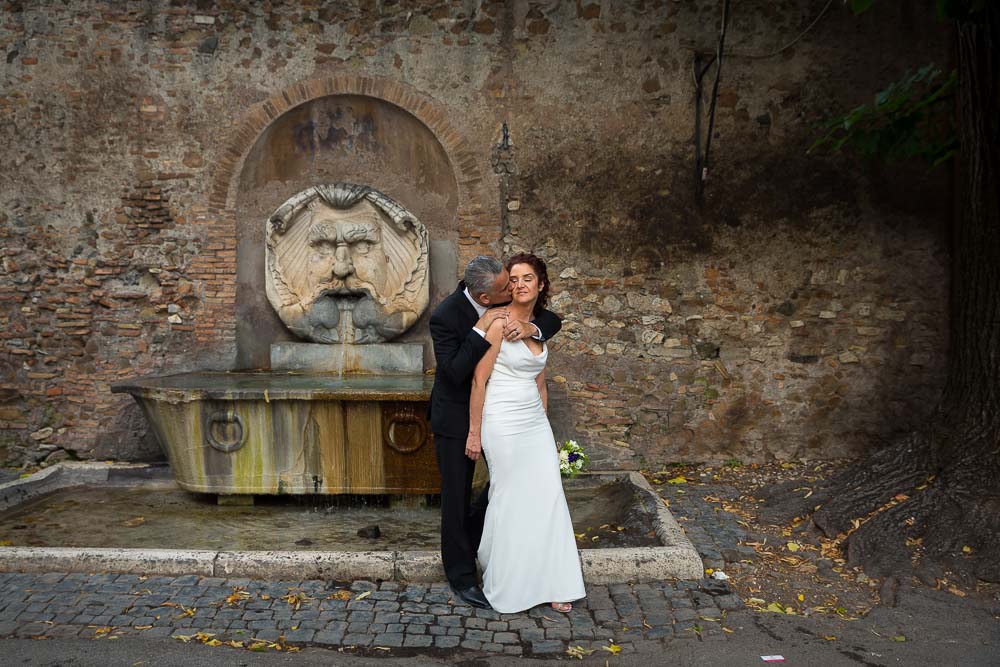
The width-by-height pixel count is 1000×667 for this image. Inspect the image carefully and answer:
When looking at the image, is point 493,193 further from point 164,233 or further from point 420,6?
point 164,233

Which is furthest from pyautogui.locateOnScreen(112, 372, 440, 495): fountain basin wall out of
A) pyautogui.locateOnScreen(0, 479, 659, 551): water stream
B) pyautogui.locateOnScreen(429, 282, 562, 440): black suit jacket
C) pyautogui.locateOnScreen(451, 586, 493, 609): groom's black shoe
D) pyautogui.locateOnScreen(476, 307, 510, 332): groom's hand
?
pyautogui.locateOnScreen(476, 307, 510, 332): groom's hand

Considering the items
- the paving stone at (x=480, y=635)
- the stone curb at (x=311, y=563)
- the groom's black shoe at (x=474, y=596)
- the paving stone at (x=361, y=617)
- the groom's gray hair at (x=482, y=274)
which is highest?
the groom's gray hair at (x=482, y=274)

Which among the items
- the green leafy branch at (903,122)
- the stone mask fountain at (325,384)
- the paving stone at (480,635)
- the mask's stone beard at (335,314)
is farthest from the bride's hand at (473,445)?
the green leafy branch at (903,122)

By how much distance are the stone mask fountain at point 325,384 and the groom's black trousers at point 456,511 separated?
56.6 inches

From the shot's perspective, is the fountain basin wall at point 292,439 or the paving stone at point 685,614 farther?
the fountain basin wall at point 292,439

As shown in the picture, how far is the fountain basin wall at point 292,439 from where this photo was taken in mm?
5500

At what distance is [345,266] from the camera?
6859 mm

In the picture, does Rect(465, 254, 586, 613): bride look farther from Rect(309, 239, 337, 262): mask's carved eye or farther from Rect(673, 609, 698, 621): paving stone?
Rect(309, 239, 337, 262): mask's carved eye

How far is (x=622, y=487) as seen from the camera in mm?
6188

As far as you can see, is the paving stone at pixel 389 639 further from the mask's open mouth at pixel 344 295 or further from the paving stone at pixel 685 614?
the mask's open mouth at pixel 344 295

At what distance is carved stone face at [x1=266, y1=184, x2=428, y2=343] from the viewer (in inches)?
272

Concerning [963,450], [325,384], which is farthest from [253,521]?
[963,450]

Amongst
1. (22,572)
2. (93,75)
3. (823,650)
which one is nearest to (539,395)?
(823,650)

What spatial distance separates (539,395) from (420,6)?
166 inches
